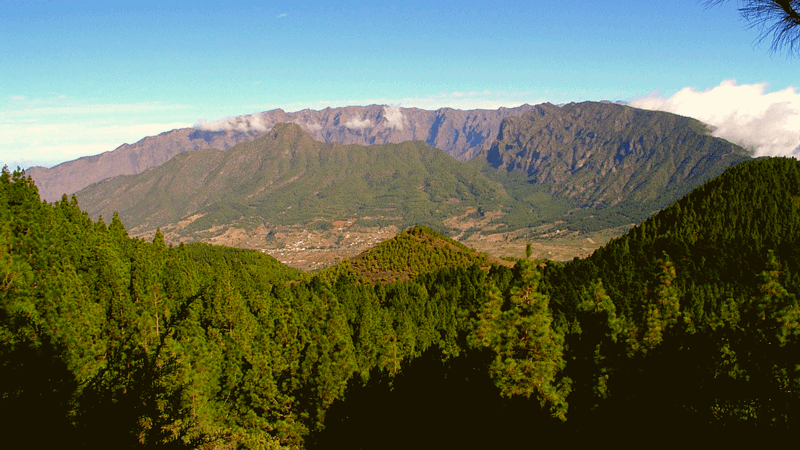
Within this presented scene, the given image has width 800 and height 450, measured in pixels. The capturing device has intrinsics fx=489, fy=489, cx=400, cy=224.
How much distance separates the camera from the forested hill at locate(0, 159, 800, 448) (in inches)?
933

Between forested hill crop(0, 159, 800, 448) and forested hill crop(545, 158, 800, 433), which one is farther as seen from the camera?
forested hill crop(545, 158, 800, 433)

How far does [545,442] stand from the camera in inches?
1284

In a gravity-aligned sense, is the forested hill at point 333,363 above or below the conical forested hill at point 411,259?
above

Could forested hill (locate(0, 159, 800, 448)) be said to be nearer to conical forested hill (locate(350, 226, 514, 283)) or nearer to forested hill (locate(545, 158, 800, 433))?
forested hill (locate(545, 158, 800, 433))

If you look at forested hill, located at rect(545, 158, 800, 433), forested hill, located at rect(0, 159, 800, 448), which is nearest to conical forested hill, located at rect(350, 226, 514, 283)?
forested hill, located at rect(545, 158, 800, 433)

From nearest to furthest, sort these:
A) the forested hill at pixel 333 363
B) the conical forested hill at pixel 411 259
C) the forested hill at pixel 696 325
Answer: the forested hill at pixel 333 363
the forested hill at pixel 696 325
the conical forested hill at pixel 411 259

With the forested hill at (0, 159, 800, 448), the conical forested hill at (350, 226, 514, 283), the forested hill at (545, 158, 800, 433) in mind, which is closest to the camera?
the forested hill at (0, 159, 800, 448)

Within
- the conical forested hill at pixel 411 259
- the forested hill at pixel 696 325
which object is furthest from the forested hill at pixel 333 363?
the conical forested hill at pixel 411 259

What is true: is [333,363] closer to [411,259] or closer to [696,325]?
[696,325]

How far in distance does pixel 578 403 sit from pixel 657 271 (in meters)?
25.1

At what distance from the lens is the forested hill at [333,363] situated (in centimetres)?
2369

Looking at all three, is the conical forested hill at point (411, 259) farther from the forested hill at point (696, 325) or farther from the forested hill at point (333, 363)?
the forested hill at point (333, 363)

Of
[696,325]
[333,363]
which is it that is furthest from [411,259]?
[333,363]

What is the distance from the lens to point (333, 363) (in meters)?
47.7
